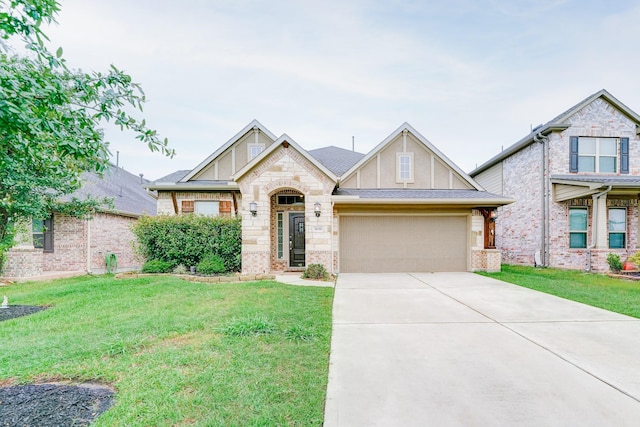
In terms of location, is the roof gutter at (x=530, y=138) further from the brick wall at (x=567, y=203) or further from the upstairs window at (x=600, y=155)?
the upstairs window at (x=600, y=155)

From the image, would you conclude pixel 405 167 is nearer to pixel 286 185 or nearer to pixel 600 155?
pixel 286 185

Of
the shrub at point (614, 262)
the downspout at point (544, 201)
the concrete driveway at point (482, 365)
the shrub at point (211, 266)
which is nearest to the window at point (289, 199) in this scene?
the shrub at point (211, 266)

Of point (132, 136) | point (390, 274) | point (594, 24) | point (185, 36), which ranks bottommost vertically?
point (390, 274)

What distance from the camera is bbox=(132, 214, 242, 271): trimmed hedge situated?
34.5 ft

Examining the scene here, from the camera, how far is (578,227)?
1230 cm

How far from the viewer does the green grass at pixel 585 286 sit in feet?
21.1

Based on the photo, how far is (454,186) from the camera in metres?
12.2

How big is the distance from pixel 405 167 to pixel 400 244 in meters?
3.06

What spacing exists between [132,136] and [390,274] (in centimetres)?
945

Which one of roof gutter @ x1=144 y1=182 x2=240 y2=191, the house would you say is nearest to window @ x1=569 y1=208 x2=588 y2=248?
the house

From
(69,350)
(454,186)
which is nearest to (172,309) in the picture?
(69,350)

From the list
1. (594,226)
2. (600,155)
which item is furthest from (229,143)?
(600,155)

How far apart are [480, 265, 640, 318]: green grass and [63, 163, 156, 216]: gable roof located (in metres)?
14.1

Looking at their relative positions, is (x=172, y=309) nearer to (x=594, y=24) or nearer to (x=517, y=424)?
(x=517, y=424)
